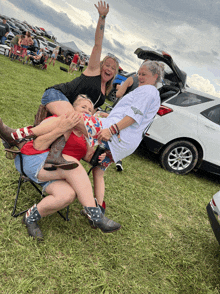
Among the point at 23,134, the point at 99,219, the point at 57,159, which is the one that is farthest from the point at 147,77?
the point at 99,219

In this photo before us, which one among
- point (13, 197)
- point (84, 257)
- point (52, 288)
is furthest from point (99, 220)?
point (13, 197)

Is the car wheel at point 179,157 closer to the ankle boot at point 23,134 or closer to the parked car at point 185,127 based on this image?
the parked car at point 185,127

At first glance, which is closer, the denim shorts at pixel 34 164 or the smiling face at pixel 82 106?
the denim shorts at pixel 34 164

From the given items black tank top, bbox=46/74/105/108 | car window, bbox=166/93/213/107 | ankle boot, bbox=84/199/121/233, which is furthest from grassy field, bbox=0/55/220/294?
car window, bbox=166/93/213/107

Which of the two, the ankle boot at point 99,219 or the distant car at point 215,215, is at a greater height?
the distant car at point 215,215

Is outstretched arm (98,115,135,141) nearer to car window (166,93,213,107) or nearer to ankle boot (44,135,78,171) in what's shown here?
ankle boot (44,135,78,171)

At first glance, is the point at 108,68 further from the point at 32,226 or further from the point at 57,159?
the point at 32,226

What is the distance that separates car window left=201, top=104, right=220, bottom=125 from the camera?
14.6 feet

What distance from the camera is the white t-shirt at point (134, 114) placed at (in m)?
2.08

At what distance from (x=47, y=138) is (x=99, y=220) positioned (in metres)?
0.85

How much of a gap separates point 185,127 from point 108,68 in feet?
8.59

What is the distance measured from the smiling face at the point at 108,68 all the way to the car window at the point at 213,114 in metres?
2.75

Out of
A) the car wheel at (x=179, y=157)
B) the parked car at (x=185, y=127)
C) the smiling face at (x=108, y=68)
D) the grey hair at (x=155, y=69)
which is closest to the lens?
the grey hair at (x=155, y=69)

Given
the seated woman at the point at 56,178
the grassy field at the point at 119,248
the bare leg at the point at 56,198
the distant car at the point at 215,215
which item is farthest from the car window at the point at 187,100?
the bare leg at the point at 56,198
